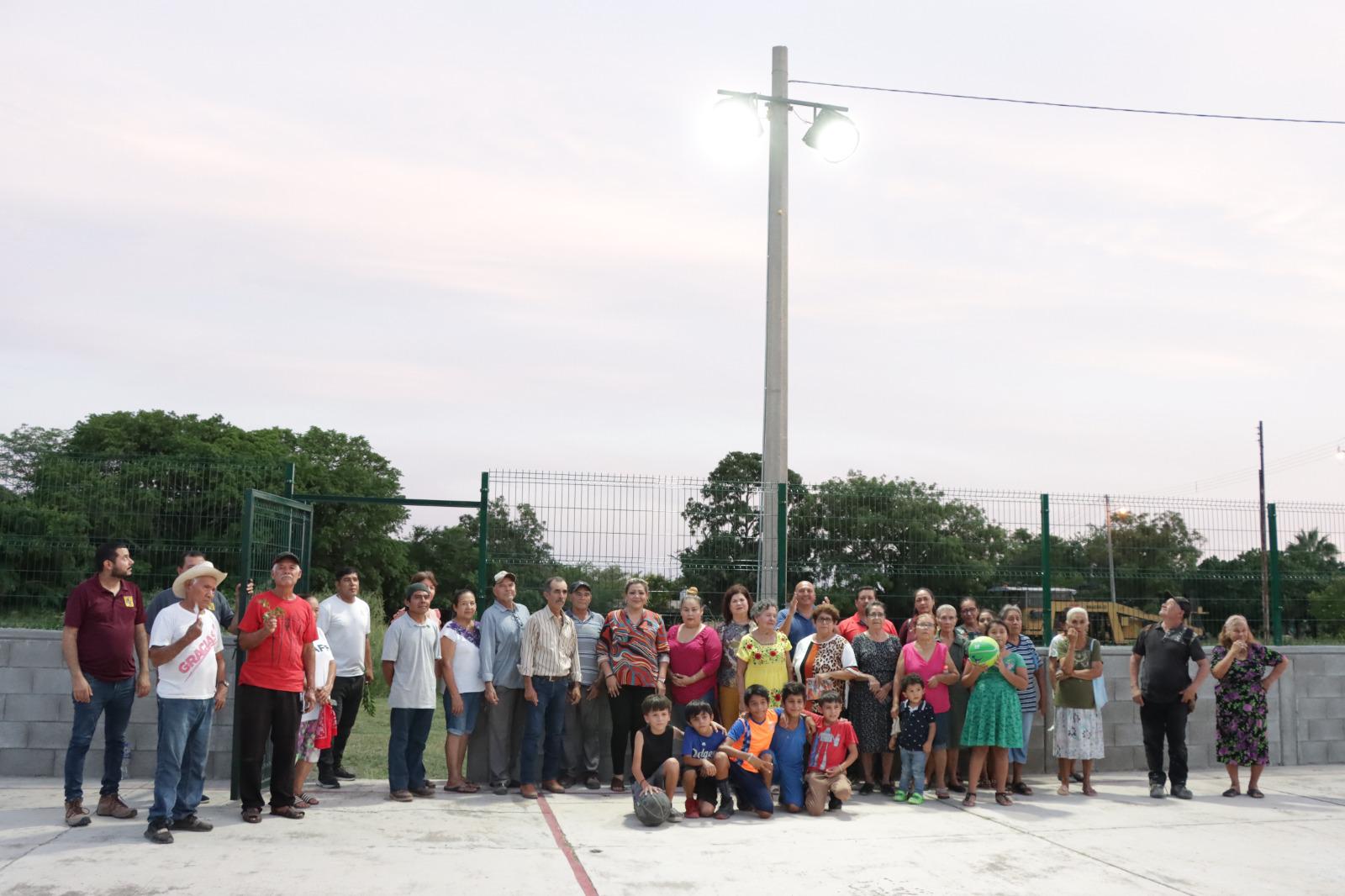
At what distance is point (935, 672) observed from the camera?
909 cm

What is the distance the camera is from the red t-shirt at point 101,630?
24.0 ft

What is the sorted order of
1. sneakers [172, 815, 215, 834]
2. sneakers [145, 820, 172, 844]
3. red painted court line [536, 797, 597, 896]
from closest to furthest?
red painted court line [536, 797, 597, 896], sneakers [145, 820, 172, 844], sneakers [172, 815, 215, 834]

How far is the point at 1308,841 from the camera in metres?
7.82

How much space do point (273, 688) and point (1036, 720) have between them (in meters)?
Result: 6.68

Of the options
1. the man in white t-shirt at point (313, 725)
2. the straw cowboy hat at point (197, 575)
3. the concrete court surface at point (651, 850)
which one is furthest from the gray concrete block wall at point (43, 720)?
the straw cowboy hat at point (197, 575)

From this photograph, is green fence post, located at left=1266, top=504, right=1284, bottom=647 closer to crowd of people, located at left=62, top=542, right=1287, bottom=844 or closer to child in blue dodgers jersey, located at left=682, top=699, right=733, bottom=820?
crowd of people, located at left=62, top=542, right=1287, bottom=844

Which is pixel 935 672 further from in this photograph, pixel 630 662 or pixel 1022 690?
pixel 630 662

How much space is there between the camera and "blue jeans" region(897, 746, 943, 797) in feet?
29.1

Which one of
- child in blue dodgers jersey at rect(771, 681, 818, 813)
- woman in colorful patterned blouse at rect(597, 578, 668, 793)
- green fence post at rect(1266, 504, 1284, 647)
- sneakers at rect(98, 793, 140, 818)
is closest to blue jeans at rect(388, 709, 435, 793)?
woman in colorful patterned blouse at rect(597, 578, 668, 793)

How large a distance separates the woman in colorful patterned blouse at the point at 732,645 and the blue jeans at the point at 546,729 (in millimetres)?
1231

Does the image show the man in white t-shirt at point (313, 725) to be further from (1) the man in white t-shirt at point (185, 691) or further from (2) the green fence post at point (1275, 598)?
(2) the green fence post at point (1275, 598)

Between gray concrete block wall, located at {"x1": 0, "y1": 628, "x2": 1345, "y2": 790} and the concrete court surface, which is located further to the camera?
gray concrete block wall, located at {"x1": 0, "y1": 628, "x2": 1345, "y2": 790}

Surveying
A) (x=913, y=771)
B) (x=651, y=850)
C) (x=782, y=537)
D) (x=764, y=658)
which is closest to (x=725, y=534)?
(x=782, y=537)

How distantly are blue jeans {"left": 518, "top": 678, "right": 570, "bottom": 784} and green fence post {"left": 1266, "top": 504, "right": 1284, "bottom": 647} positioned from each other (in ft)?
24.2
